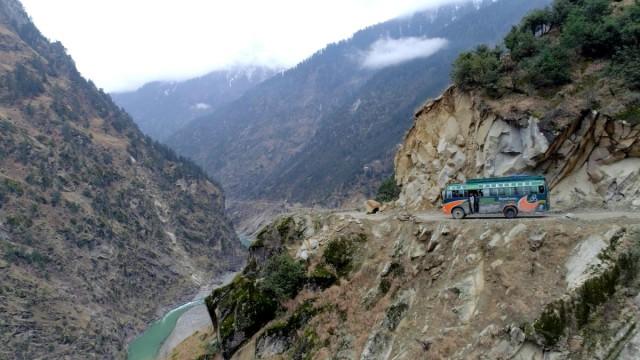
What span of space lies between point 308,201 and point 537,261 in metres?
146

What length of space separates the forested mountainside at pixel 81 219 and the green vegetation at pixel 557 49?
5478 cm

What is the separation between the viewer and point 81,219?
8175cm

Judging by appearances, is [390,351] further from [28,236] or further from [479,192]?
[28,236]

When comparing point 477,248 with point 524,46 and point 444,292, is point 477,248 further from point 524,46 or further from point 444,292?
point 524,46

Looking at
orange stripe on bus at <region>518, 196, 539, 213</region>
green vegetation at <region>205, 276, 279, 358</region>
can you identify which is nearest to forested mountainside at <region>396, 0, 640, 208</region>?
orange stripe on bus at <region>518, 196, 539, 213</region>

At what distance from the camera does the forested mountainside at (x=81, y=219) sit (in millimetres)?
62406

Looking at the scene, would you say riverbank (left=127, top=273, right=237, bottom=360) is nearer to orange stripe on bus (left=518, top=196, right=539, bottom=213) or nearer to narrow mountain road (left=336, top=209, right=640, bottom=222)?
narrow mountain road (left=336, top=209, right=640, bottom=222)

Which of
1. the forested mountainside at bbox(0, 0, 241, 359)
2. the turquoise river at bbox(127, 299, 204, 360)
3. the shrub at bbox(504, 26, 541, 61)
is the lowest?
the turquoise river at bbox(127, 299, 204, 360)

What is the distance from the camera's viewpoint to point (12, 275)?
6250 centimetres

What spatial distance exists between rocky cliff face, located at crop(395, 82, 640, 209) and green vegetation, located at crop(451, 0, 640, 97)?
3.71ft

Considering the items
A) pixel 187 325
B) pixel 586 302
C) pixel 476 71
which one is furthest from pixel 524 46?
pixel 187 325

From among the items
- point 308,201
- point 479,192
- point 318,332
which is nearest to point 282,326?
point 318,332

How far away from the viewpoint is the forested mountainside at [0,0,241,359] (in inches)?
2457

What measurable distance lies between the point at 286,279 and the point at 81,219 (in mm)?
66142
